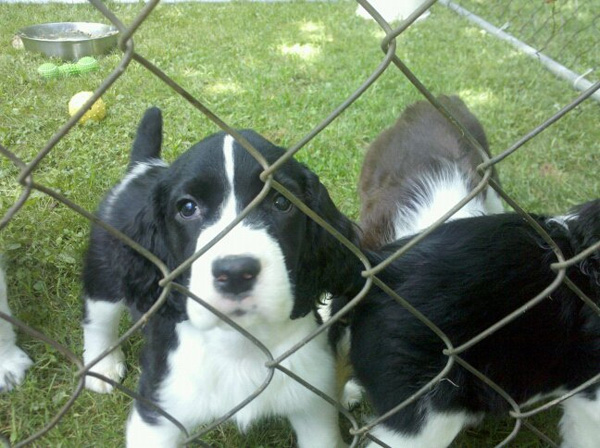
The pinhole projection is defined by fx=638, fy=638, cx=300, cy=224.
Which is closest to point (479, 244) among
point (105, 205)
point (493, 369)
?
point (493, 369)

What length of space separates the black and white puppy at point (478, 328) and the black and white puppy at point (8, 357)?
1250 millimetres

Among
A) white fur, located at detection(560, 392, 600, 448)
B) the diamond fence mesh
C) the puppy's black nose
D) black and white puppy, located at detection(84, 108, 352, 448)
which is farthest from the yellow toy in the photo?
the diamond fence mesh

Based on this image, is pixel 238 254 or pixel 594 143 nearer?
pixel 238 254

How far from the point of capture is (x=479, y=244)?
202cm

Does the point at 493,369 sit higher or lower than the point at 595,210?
lower

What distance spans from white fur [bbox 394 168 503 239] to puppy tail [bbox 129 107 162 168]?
3.46 ft

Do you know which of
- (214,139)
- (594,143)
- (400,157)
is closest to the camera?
(214,139)

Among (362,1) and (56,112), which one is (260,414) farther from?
(56,112)

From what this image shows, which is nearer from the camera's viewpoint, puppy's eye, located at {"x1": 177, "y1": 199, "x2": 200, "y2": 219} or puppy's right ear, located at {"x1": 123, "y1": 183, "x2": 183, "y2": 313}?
puppy's eye, located at {"x1": 177, "y1": 199, "x2": 200, "y2": 219}

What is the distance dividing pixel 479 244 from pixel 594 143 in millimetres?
2718

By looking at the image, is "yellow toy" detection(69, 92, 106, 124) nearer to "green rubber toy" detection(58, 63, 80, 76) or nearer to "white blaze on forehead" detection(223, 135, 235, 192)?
"green rubber toy" detection(58, 63, 80, 76)

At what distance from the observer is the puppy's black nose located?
1425mm

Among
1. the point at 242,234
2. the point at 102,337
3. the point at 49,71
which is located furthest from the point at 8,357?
the point at 49,71

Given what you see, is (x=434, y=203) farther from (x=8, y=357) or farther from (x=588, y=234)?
(x=8, y=357)
